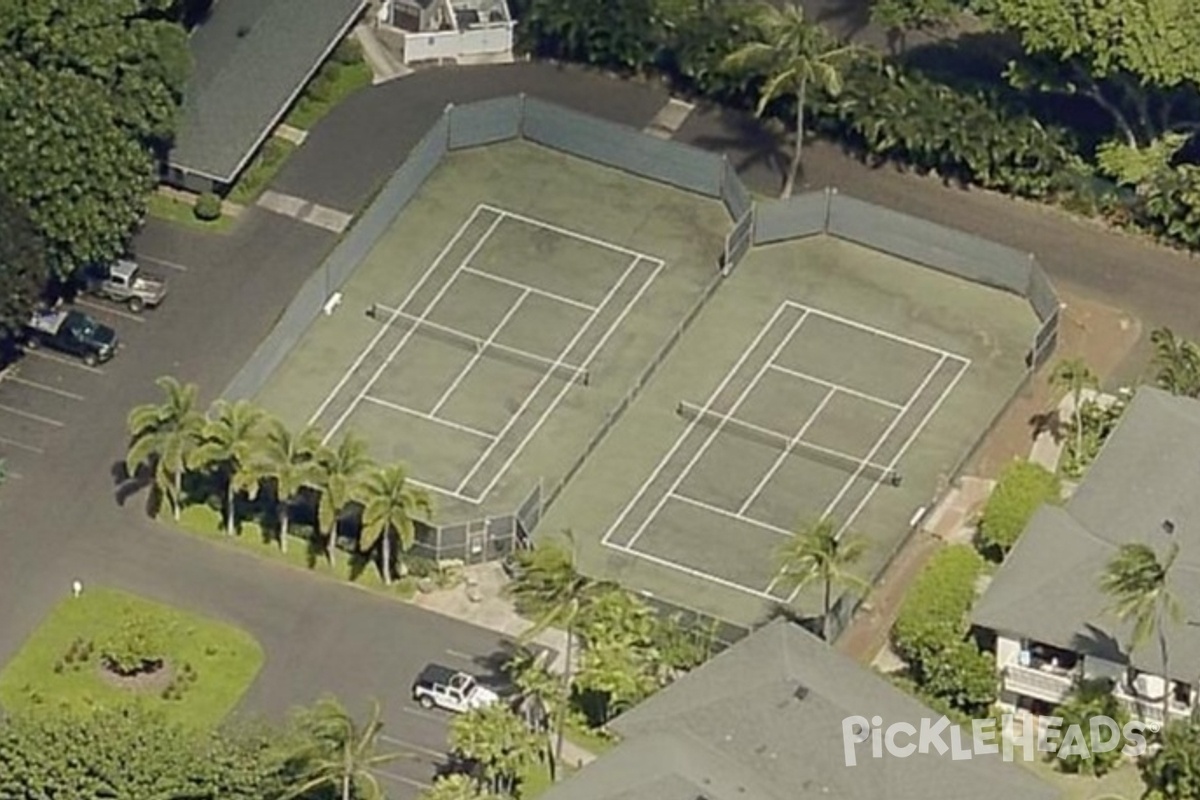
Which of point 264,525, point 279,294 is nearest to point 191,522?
point 264,525

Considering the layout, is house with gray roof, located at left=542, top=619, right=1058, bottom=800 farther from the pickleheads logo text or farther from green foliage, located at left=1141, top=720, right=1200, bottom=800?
green foliage, located at left=1141, top=720, right=1200, bottom=800

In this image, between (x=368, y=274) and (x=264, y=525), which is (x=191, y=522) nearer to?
(x=264, y=525)

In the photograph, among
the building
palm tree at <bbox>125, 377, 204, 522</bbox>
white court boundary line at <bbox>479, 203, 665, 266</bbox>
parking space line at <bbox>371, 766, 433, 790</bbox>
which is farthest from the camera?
the building

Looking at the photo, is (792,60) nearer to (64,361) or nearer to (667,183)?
(667,183)

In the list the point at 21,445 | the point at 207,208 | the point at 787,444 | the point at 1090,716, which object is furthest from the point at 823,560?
the point at 207,208

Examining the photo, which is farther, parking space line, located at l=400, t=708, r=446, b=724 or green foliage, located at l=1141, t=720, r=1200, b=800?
parking space line, located at l=400, t=708, r=446, b=724

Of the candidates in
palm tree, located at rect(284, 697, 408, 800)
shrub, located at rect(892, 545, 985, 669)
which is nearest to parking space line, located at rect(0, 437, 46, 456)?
palm tree, located at rect(284, 697, 408, 800)
